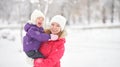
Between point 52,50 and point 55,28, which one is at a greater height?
point 55,28

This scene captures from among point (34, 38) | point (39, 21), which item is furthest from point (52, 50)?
point (39, 21)

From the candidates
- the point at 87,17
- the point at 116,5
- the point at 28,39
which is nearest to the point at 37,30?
the point at 28,39

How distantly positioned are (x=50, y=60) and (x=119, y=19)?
4129 centimetres

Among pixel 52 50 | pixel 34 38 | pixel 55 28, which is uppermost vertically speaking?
pixel 55 28

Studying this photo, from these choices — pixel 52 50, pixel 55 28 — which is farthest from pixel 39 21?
pixel 52 50

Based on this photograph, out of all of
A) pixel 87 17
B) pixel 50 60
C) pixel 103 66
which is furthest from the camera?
pixel 87 17

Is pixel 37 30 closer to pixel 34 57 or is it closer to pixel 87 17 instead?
pixel 34 57

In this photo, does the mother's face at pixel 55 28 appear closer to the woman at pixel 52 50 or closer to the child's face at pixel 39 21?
the woman at pixel 52 50

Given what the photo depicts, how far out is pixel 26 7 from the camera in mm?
44375

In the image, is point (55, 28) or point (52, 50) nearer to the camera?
point (52, 50)

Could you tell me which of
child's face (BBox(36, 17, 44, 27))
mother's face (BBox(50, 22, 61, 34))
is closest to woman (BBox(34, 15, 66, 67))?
mother's face (BBox(50, 22, 61, 34))

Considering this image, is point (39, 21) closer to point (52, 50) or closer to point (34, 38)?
point (34, 38)

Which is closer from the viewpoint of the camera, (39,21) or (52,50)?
(52,50)

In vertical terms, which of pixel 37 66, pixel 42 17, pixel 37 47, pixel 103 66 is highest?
pixel 42 17
